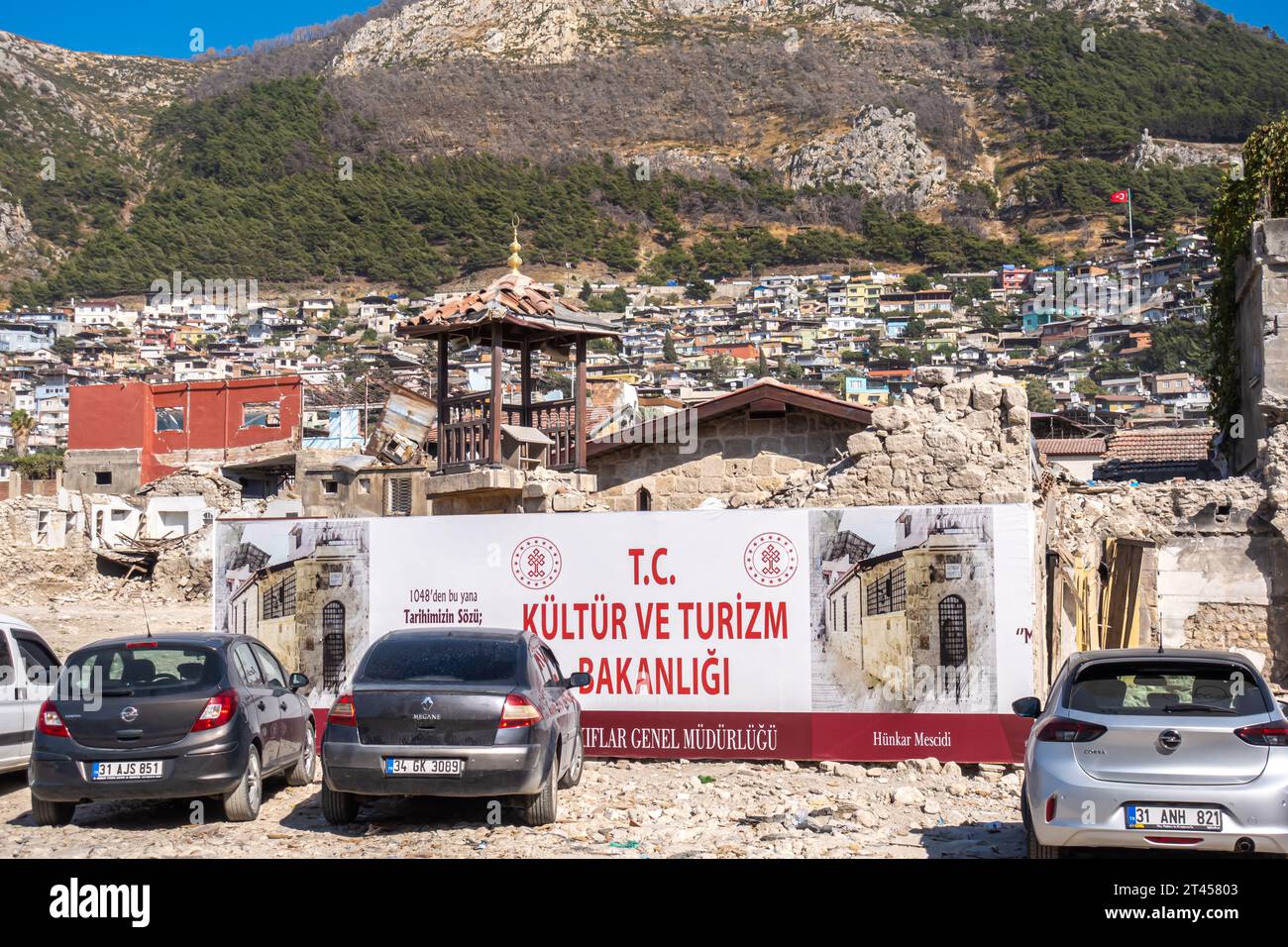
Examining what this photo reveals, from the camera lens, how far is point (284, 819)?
35.2ft

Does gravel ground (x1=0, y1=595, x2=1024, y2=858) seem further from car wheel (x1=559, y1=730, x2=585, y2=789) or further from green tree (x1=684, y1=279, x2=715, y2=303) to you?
green tree (x1=684, y1=279, x2=715, y2=303)

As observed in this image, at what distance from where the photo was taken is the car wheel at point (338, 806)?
10266 mm

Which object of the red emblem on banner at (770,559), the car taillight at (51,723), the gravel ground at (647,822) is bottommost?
the gravel ground at (647,822)

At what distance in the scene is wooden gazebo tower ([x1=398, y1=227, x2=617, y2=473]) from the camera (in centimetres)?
1877

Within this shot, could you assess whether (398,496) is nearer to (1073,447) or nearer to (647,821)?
(1073,447)

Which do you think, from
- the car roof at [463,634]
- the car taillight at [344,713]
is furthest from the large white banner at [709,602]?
A: the car taillight at [344,713]

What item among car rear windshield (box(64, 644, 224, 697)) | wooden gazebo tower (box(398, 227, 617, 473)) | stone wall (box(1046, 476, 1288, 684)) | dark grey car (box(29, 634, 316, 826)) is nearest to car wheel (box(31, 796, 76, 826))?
dark grey car (box(29, 634, 316, 826))

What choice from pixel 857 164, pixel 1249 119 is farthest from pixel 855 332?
pixel 1249 119

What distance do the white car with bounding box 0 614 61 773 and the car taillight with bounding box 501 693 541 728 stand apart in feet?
14.6

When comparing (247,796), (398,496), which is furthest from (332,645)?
(398,496)

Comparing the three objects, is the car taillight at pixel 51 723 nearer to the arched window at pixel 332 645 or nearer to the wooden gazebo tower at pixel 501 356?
the arched window at pixel 332 645

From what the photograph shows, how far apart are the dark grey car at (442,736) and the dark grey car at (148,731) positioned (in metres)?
0.75
